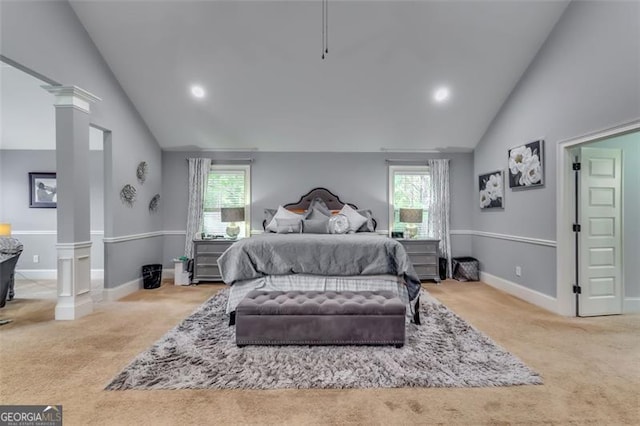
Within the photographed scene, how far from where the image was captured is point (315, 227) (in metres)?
5.33

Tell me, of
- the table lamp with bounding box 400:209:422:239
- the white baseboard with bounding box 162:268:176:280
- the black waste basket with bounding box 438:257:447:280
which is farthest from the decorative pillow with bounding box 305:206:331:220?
the white baseboard with bounding box 162:268:176:280

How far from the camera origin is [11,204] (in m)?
5.81

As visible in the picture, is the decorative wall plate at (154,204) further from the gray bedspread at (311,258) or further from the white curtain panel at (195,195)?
the gray bedspread at (311,258)

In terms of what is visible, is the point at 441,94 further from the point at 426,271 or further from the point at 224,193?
the point at 224,193

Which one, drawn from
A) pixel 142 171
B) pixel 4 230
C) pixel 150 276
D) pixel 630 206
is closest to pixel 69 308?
pixel 150 276

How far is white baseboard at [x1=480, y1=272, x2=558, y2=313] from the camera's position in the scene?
4.04 metres

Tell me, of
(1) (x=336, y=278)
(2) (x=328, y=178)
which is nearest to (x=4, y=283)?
(1) (x=336, y=278)

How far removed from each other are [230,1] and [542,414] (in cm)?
504

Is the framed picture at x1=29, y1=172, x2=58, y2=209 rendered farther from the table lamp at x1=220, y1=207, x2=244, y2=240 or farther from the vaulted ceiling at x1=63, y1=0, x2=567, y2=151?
the table lamp at x1=220, y1=207, x2=244, y2=240

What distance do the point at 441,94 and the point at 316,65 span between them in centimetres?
206

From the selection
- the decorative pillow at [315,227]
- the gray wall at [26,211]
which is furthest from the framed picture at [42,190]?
the decorative pillow at [315,227]

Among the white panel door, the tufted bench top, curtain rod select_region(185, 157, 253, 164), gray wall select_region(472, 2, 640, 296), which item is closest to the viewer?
the tufted bench top

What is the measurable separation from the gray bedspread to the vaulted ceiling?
261 centimetres

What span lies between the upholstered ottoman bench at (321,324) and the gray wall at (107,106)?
9.88 feet
